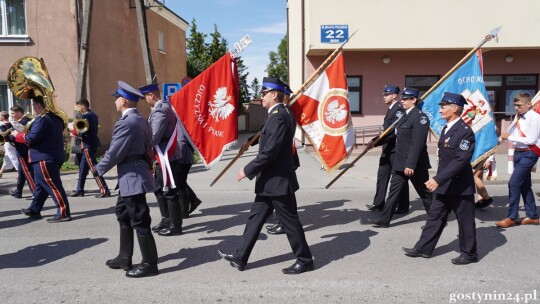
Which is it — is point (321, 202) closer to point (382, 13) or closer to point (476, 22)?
point (382, 13)

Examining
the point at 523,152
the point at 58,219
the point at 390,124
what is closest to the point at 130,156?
the point at 58,219

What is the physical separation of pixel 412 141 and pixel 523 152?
5.28 feet

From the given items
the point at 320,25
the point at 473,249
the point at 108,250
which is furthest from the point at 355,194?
the point at 320,25

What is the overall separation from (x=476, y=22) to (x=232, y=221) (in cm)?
1137

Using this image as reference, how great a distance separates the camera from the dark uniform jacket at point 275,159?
397 cm

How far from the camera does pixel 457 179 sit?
14.2ft

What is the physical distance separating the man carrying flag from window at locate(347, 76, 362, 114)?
365 inches

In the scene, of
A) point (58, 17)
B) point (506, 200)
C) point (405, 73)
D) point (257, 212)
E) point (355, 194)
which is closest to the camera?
point (257, 212)

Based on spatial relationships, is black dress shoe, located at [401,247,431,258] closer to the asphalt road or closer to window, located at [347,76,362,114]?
the asphalt road

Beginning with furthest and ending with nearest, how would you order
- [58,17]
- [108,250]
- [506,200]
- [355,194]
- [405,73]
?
[405,73] < [58,17] < [355,194] < [506,200] < [108,250]

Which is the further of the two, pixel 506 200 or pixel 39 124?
pixel 506 200

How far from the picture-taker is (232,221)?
6.23 metres

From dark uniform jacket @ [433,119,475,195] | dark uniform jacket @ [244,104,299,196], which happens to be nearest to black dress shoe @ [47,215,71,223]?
dark uniform jacket @ [244,104,299,196]

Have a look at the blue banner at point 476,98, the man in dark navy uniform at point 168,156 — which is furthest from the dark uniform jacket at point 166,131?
the blue banner at point 476,98
